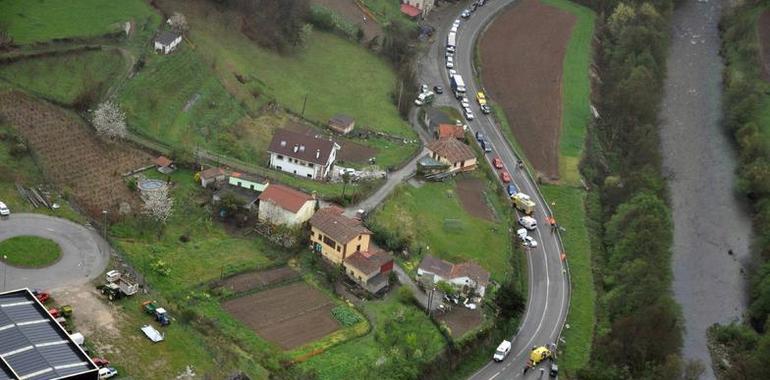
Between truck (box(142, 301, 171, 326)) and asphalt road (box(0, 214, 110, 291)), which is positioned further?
asphalt road (box(0, 214, 110, 291))

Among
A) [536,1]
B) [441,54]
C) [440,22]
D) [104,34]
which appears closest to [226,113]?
[104,34]

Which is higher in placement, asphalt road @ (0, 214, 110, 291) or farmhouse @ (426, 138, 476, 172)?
farmhouse @ (426, 138, 476, 172)

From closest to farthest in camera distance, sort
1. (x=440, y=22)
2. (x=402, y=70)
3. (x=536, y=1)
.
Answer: (x=402, y=70)
(x=440, y=22)
(x=536, y=1)

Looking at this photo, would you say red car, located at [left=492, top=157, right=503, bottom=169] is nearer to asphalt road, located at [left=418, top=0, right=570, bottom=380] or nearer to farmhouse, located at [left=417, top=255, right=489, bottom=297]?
asphalt road, located at [left=418, top=0, right=570, bottom=380]

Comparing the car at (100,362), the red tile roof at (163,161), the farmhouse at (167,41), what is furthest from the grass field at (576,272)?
the farmhouse at (167,41)

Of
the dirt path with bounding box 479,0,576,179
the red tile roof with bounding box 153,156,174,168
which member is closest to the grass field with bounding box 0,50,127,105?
the red tile roof with bounding box 153,156,174,168

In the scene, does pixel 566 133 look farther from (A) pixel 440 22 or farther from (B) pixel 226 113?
(B) pixel 226 113
